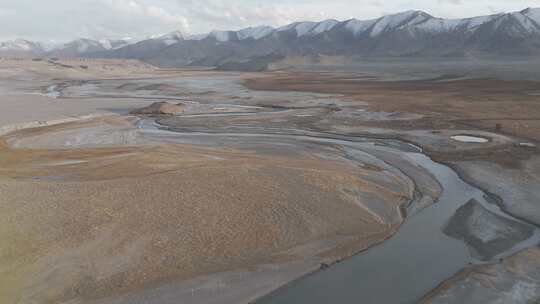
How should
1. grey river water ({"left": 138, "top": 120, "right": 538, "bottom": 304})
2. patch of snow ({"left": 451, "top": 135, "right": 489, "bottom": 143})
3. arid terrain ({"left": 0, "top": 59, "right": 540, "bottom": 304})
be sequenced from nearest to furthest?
grey river water ({"left": 138, "top": 120, "right": 538, "bottom": 304}) < arid terrain ({"left": 0, "top": 59, "right": 540, "bottom": 304}) < patch of snow ({"left": 451, "top": 135, "right": 489, "bottom": 143})

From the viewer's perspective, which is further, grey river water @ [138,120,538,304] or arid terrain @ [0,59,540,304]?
arid terrain @ [0,59,540,304]

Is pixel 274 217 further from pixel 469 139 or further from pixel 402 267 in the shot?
pixel 469 139

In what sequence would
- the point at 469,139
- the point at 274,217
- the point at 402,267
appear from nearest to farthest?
the point at 402,267 → the point at 274,217 → the point at 469,139

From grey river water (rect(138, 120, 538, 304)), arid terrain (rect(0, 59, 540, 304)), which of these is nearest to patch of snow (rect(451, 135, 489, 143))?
arid terrain (rect(0, 59, 540, 304))

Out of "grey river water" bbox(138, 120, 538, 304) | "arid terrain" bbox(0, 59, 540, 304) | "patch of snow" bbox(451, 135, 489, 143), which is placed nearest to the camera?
"grey river water" bbox(138, 120, 538, 304)

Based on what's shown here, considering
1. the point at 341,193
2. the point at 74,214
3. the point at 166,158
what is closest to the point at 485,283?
the point at 341,193

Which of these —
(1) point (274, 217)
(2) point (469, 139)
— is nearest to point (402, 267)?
(1) point (274, 217)

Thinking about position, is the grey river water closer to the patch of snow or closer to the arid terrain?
the arid terrain

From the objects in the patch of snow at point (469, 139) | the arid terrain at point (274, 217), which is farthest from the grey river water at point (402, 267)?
the patch of snow at point (469, 139)

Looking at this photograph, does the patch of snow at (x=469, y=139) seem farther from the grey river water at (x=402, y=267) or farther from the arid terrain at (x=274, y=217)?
the grey river water at (x=402, y=267)
